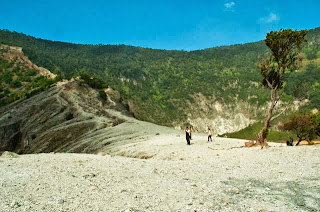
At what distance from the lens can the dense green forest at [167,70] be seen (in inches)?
4154

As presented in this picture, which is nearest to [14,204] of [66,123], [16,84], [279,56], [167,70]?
[279,56]

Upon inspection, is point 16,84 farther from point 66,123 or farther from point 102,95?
point 66,123

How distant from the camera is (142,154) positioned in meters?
21.2

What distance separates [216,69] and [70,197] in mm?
145053

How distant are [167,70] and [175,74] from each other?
6.07 m

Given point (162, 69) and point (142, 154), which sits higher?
point (162, 69)

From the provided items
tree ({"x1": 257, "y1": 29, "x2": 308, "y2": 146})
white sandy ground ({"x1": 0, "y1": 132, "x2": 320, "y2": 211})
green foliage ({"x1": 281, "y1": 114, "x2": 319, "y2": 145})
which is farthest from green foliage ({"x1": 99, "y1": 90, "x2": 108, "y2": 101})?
white sandy ground ({"x1": 0, "y1": 132, "x2": 320, "y2": 211})

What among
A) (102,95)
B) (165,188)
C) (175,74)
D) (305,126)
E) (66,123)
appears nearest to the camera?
(165,188)

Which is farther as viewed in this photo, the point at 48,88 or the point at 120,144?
the point at 48,88

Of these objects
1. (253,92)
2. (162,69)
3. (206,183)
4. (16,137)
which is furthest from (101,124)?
(162,69)

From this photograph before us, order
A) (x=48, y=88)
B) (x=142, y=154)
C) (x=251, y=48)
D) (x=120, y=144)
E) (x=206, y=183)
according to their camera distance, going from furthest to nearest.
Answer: (x=251, y=48) < (x=48, y=88) < (x=120, y=144) < (x=142, y=154) < (x=206, y=183)

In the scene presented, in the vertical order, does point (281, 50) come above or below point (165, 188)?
above

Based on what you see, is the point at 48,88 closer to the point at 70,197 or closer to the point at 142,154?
the point at 142,154

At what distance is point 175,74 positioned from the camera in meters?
140
